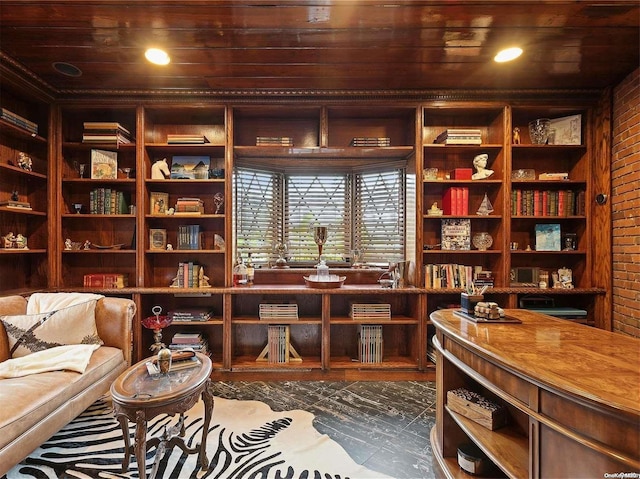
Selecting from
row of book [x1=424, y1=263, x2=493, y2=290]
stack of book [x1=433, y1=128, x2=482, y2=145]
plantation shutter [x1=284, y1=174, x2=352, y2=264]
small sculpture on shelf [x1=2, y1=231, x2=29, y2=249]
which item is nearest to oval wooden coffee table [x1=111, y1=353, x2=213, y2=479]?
plantation shutter [x1=284, y1=174, x2=352, y2=264]

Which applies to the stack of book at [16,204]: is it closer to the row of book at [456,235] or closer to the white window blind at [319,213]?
the white window blind at [319,213]

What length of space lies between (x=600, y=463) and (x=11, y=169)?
4.02m

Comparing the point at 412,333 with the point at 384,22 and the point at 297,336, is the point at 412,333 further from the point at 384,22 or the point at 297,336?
the point at 384,22

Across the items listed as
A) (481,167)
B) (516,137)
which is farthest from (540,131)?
(481,167)

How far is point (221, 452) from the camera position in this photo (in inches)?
72.4

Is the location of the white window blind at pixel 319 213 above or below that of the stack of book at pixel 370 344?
above

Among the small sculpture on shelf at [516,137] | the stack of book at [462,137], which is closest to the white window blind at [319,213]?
the stack of book at [462,137]

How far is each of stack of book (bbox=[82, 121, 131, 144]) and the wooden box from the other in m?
3.51

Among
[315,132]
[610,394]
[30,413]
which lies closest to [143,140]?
[315,132]

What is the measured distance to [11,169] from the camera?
8.33 ft

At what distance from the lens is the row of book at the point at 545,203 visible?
3008mm

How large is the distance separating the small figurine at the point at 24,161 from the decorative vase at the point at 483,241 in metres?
4.45

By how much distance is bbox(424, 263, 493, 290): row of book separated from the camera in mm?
2971

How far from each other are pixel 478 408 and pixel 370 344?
5.33ft
